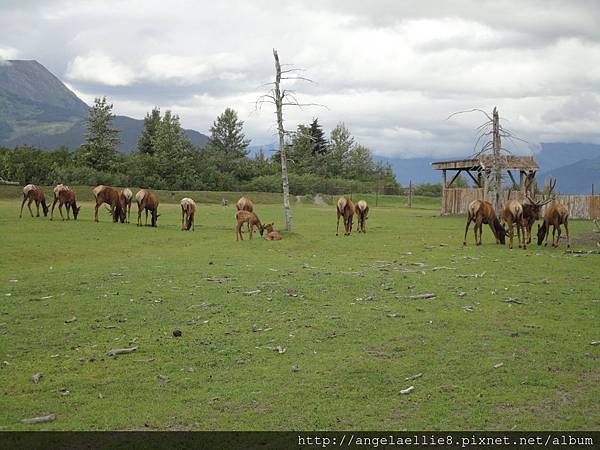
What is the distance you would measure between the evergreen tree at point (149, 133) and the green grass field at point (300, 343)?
64386mm

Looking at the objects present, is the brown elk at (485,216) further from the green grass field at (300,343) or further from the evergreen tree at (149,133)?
the evergreen tree at (149,133)

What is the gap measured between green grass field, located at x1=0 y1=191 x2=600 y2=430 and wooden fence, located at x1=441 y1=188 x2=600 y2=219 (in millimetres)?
23755

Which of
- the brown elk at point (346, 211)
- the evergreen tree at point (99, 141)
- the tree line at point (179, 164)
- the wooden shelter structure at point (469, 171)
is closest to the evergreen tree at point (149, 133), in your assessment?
the tree line at point (179, 164)

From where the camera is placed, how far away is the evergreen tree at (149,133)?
266 feet

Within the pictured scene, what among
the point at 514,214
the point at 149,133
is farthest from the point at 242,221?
the point at 149,133

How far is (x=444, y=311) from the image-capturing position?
11625 millimetres

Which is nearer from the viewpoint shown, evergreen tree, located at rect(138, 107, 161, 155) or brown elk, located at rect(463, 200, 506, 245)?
brown elk, located at rect(463, 200, 506, 245)

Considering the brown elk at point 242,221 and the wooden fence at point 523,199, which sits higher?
the wooden fence at point 523,199

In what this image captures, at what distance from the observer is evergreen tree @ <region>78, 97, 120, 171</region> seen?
67.8m

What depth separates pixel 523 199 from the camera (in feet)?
124

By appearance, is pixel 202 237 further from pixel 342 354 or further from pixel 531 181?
pixel 531 181

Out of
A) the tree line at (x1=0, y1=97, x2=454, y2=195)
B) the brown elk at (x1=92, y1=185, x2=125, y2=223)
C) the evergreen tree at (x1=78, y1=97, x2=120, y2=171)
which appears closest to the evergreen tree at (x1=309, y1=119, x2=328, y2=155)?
the tree line at (x1=0, y1=97, x2=454, y2=195)

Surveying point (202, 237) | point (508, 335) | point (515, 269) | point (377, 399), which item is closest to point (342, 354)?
point (377, 399)

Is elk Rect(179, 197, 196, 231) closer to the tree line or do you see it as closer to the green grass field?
the green grass field
